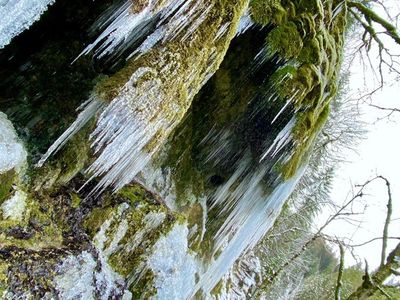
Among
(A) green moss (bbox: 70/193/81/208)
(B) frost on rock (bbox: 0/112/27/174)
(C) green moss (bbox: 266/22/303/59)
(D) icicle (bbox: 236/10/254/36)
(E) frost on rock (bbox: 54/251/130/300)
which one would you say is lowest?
(E) frost on rock (bbox: 54/251/130/300)

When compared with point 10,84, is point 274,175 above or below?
above

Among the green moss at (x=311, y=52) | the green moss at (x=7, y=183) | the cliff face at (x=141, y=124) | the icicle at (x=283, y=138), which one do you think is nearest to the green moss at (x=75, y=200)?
the cliff face at (x=141, y=124)

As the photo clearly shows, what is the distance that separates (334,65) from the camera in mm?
4766

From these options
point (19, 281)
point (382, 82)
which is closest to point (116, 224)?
point (19, 281)

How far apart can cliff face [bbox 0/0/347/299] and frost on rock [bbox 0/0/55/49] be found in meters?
0.03

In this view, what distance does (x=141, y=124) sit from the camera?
9.44 feet

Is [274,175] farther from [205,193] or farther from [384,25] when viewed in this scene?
[384,25]

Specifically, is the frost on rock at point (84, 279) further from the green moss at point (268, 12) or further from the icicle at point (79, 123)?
the green moss at point (268, 12)

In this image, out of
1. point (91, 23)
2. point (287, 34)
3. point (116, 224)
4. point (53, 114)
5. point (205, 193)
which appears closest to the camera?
point (53, 114)

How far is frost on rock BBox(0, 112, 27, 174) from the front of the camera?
253cm

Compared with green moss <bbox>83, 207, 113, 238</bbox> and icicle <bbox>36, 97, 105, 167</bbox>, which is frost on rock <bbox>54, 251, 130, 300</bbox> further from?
icicle <bbox>36, 97, 105, 167</bbox>

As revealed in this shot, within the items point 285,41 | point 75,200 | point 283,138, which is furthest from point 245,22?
point 75,200

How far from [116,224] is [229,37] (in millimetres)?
1758

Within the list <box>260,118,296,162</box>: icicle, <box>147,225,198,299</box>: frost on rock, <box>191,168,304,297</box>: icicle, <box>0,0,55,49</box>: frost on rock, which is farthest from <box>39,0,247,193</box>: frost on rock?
<box>191,168,304,297</box>: icicle
